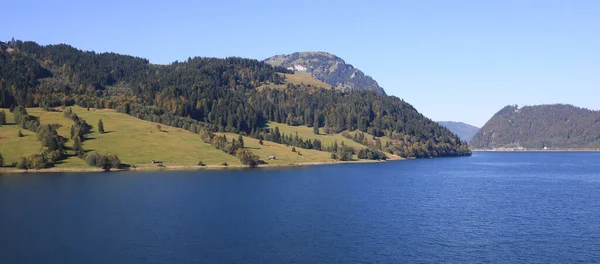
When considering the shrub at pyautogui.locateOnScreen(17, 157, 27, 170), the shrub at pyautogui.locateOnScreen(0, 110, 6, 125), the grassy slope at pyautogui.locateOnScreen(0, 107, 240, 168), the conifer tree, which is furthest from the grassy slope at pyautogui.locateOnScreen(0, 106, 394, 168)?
the shrub at pyautogui.locateOnScreen(17, 157, 27, 170)

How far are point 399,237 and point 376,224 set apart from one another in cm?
887

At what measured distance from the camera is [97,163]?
161875 millimetres

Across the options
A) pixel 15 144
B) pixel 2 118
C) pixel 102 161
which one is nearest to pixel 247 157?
pixel 102 161

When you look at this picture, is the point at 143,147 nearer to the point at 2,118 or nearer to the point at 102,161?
the point at 102,161

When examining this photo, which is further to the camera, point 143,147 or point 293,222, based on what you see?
point 143,147

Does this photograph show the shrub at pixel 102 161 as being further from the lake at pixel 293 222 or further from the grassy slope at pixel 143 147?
the lake at pixel 293 222

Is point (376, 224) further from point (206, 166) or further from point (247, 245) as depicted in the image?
point (206, 166)

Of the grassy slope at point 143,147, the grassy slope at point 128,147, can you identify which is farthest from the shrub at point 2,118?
the grassy slope at point 143,147

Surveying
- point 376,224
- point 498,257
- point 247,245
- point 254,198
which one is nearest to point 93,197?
point 254,198

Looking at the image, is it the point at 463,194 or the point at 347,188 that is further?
the point at 347,188

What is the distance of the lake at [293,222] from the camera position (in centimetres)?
5897

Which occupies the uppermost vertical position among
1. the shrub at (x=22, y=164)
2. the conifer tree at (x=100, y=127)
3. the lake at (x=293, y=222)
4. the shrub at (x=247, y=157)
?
the conifer tree at (x=100, y=127)

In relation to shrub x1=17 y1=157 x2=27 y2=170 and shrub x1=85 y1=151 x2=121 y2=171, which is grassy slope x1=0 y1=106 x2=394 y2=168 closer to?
shrub x1=85 y1=151 x2=121 y2=171

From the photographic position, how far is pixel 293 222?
7762 centimetres
